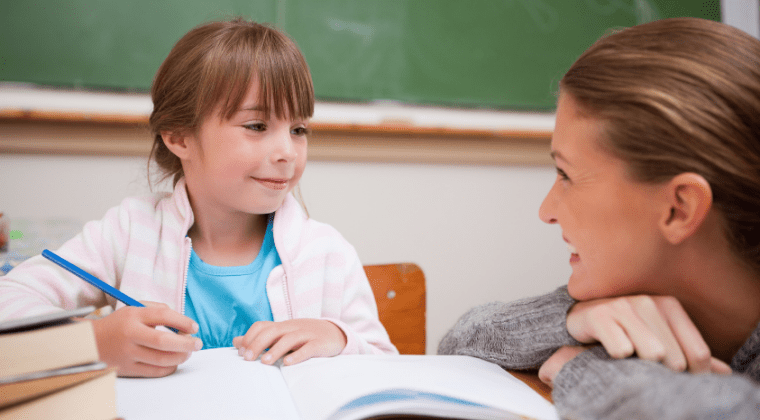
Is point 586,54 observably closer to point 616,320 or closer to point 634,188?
point 634,188

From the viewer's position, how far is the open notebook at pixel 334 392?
1.10 ft

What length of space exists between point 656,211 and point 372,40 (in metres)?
1.11

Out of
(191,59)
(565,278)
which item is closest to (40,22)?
(191,59)

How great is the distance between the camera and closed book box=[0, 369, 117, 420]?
10.6 inches

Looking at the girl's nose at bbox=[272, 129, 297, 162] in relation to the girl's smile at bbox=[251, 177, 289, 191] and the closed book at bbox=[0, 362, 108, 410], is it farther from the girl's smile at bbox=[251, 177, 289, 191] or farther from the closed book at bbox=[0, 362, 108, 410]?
the closed book at bbox=[0, 362, 108, 410]

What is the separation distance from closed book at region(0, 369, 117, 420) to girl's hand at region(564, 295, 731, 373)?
38cm

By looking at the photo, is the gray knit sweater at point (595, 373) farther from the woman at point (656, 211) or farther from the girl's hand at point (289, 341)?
the girl's hand at point (289, 341)

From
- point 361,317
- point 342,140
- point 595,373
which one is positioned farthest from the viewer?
point 342,140

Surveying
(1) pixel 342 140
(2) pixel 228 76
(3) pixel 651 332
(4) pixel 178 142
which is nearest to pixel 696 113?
(3) pixel 651 332

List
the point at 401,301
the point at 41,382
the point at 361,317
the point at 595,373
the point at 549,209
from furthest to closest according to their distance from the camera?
the point at 401,301, the point at 361,317, the point at 549,209, the point at 595,373, the point at 41,382

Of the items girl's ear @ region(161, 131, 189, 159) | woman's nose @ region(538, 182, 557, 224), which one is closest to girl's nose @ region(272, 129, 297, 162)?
girl's ear @ region(161, 131, 189, 159)

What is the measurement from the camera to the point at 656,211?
0.41m

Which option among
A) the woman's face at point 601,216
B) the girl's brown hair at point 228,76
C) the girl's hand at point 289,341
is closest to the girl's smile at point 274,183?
the girl's brown hair at point 228,76

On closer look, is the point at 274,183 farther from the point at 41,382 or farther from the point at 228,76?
the point at 41,382
